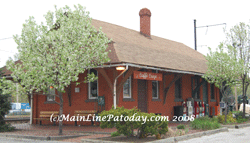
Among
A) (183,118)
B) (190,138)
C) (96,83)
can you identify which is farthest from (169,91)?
(190,138)

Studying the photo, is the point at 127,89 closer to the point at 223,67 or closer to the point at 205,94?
the point at 223,67

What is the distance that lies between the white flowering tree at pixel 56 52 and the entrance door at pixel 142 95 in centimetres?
442

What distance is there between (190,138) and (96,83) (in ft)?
20.9

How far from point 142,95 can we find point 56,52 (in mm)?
6810

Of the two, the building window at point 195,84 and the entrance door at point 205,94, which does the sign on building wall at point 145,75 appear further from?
the entrance door at point 205,94

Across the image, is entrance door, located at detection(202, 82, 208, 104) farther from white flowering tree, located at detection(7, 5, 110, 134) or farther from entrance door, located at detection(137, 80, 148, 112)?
white flowering tree, located at detection(7, 5, 110, 134)

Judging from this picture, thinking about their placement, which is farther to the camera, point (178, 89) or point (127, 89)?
point (178, 89)

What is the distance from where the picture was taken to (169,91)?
2012 centimetres

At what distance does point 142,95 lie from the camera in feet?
59.4

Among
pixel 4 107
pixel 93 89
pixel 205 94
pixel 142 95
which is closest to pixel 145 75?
pixel 142 95

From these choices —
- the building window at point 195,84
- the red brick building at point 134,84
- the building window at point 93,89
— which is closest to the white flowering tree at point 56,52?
the red brick building at point 134,84

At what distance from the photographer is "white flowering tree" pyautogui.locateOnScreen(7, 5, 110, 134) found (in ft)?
41.6

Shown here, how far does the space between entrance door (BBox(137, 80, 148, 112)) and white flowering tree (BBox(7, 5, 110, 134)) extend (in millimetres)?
4422

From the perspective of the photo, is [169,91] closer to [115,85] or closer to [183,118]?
[183,118]
